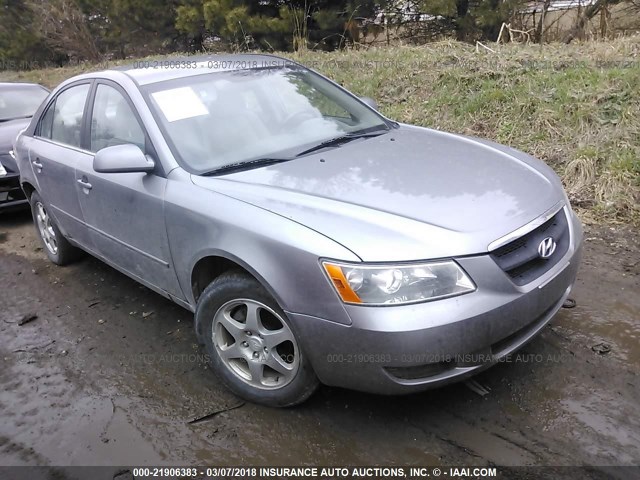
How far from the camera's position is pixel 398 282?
2227 millimetres

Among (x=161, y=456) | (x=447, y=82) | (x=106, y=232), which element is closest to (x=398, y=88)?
(x=447, y=82)

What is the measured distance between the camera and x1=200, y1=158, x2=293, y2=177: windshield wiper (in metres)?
2.93

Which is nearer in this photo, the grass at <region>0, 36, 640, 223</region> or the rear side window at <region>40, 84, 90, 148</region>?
the rear side window at <region>40, 84, 90, 148</region>

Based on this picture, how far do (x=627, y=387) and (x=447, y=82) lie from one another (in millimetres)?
5334

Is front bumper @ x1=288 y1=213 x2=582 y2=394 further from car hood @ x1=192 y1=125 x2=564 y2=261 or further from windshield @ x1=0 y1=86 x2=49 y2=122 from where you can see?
windshield @ x1=0 y1=86 x2=49 y2=122

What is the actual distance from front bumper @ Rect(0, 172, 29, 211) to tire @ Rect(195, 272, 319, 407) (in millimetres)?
4164

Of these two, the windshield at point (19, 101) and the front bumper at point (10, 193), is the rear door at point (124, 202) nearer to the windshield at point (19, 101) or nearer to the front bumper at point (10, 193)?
the front bumper at point (10, 193)

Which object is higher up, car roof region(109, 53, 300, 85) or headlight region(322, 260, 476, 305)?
car roof region(109, 53, 300, 85)

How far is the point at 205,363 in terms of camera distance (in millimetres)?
3240

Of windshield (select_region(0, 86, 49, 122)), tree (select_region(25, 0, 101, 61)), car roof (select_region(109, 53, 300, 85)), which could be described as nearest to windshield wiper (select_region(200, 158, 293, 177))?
car roof (select_region(109, 53, 300, 85))

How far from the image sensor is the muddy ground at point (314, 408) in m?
2.47

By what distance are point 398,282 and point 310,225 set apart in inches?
17.8

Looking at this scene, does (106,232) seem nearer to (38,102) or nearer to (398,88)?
(38,102)

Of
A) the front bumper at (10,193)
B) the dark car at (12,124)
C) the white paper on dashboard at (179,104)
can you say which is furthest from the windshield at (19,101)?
the white paper on dashboard at (179,104)
